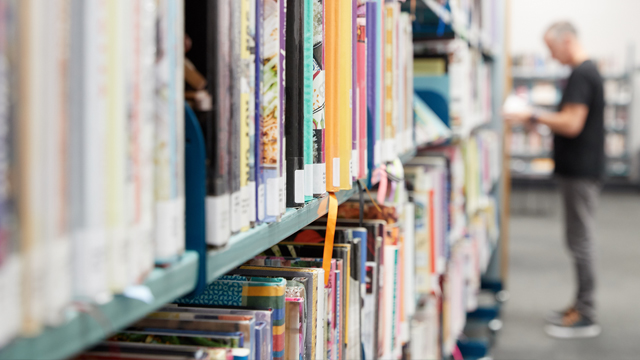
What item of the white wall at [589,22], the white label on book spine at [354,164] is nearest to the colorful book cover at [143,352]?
the white label on book spine at [354,164]

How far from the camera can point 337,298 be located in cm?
95

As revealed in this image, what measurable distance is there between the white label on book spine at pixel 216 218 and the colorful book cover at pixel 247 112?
1.9 inches

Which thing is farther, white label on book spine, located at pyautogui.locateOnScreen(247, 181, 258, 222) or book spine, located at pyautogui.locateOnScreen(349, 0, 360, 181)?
book spine, located at pyautogui.locateOnScreen(349, 0, 360, 181)

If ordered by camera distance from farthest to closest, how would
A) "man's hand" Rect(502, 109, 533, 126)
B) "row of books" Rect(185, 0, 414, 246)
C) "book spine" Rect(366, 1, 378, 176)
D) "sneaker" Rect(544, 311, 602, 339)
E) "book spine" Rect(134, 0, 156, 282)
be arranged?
"man's hand" Rect(502, 109, 533, 126)
"sneaker" Rect(544, 311, 602, 339)
"book spine" Rect(366, 1, 378, 176)
"row of books" Rect(185, 0, 414, 246)
"book spine" Rect(134, 0, 156, 282)

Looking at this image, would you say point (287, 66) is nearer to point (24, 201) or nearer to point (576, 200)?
point (24, 201)

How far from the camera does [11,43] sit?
11.3 inches

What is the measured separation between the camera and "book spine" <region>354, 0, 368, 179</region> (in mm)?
1006

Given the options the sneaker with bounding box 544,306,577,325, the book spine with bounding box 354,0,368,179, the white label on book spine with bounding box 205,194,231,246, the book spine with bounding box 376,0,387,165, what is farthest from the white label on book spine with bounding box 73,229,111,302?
the sneaker with bounding box 544,306,577,325

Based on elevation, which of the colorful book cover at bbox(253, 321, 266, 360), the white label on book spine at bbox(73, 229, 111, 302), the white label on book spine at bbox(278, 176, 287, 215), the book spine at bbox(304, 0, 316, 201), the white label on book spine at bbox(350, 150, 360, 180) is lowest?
the colorful book cover at bbox(253, 321, 266, 360)

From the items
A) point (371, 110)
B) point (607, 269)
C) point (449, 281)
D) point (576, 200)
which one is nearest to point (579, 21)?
point (607, 269)

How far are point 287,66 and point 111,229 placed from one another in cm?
39

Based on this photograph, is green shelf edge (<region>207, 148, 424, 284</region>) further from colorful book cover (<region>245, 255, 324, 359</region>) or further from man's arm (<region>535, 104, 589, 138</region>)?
man's arm (<region>535, 104, 589, 138</region>)

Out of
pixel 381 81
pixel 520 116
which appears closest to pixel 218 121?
pixel 381 81

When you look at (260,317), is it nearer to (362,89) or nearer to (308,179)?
(308,179)
